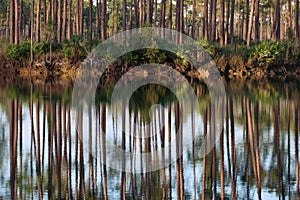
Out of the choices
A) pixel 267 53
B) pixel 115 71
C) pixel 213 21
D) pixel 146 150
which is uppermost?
pixel 213 21

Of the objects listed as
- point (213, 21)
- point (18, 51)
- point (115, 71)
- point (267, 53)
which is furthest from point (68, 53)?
point (213, 21)

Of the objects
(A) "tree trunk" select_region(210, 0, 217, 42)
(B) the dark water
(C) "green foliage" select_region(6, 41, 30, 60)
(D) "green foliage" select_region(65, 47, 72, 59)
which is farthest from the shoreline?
(B) the dark water

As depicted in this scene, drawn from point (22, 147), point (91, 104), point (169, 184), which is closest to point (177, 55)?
point (91, 104)

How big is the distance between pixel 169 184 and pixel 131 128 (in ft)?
24.5

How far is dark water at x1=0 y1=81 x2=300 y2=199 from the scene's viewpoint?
12312 mm

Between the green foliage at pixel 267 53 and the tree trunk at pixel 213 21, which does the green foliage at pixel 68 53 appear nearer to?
the green foliage at pixel 267 53

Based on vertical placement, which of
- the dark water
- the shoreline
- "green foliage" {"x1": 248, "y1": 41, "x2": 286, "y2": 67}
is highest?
"green foliage" {"x1": 248, "y1": 41, "x2": 286, "y2": 67}

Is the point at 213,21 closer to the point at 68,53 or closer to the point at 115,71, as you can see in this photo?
the point at 115,71

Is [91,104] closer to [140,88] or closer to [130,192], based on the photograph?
[140,88]

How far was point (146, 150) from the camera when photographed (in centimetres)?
1644

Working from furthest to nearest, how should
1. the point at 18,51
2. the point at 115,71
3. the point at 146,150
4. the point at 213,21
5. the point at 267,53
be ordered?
the point at 213,21 < the point at 18,51 < the point at 267,53 < the point at 115,71 < the point at 146,150

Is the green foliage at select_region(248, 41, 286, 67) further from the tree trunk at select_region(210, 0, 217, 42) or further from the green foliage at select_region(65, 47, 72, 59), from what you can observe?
the green foliage at select_region(65, 47, 72, 59)

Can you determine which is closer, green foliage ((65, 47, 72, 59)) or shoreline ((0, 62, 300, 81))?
shoreline ((0, 62, 300, 81))

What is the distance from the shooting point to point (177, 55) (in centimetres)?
4212
